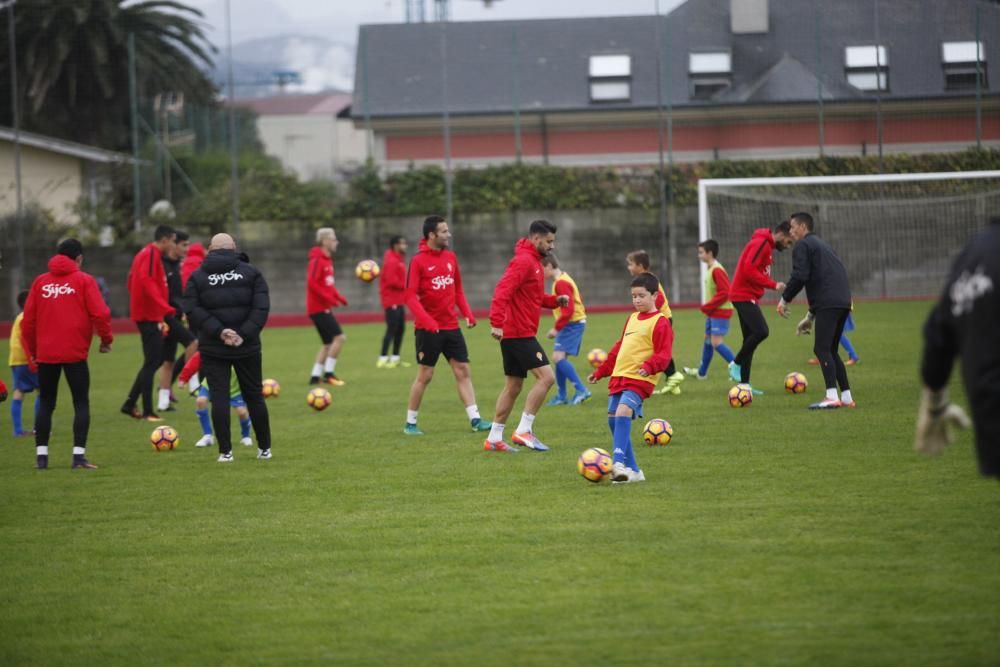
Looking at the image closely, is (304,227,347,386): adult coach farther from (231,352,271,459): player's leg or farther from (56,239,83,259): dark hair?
(56,239,83,259): dark hair

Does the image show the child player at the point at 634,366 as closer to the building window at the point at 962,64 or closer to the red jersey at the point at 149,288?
the red jersey at the point at 149,288

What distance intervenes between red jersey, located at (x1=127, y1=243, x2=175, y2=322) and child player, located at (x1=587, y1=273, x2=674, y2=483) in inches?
279

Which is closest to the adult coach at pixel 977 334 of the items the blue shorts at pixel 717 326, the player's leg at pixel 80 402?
the player's leg at pixel 80 402

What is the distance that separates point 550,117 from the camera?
112ft

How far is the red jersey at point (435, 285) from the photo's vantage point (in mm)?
12867

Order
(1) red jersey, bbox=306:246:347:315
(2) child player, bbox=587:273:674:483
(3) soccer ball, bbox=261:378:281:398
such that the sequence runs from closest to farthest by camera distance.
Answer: (2) child player, bbox=587:273:674:483 → (3) soccer ball, bbox=261:378:281:398 → (1) red jersey, bbox=306:246:347:315

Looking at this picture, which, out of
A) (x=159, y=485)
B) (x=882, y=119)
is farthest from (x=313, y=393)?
(x=882, y=119)

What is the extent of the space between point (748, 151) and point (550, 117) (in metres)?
5.66

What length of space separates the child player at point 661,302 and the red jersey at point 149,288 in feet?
18.8

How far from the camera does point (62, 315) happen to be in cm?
1139

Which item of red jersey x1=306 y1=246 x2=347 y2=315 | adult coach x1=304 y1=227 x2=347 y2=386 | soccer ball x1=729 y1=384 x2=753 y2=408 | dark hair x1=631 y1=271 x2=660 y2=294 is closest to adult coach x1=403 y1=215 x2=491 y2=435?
soccer ball x1=729 y1=384 x2=753 y2=408

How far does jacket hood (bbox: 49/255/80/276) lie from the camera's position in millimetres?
11430

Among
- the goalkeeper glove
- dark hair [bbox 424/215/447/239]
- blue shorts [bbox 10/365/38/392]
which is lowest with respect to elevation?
blue shorts [bbox 10/365/38/392]

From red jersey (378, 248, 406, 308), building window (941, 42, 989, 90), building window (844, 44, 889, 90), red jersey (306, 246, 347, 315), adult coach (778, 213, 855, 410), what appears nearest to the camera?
adult coach (778, 213, 855, 410)
